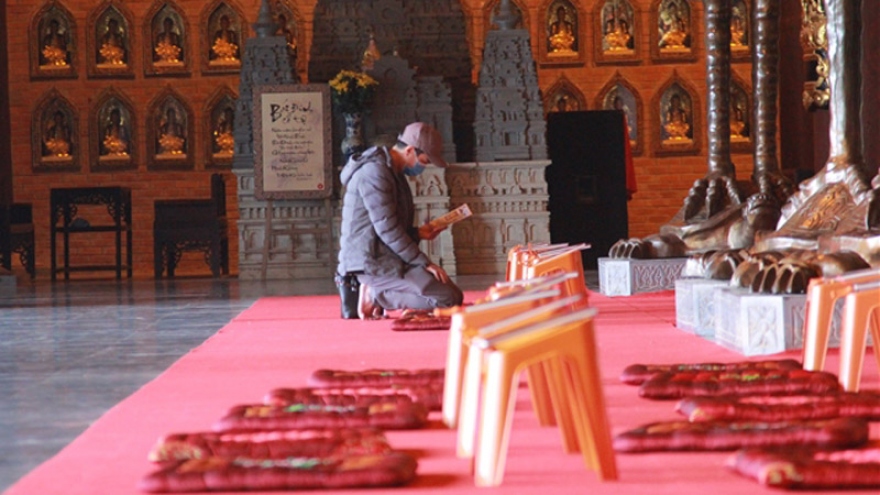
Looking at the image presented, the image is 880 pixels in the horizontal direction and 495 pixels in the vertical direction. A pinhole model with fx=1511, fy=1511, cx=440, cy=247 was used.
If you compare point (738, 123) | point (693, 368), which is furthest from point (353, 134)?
point (693, 368)

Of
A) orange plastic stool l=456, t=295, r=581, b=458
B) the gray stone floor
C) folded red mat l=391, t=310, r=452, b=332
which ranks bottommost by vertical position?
the gray stone floor

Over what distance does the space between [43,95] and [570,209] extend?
6.32m

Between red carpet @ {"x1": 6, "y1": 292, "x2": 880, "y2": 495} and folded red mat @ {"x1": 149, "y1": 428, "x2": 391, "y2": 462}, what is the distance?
0.07m

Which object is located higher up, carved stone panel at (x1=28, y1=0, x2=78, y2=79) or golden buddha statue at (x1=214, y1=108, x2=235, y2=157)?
carved stone panel at (x1=28, y1=0, x2=78, y2=79)

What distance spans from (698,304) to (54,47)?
40.7ft

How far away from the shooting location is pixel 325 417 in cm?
351

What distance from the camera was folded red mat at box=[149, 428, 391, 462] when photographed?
10.1 feet

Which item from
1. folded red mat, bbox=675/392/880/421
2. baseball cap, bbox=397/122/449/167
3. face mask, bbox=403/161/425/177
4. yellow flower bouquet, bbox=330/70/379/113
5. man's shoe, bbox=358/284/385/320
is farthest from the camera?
yellow flower bouquet, bbox=330/70/379/113

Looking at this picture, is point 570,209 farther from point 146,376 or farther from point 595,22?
point 146,376

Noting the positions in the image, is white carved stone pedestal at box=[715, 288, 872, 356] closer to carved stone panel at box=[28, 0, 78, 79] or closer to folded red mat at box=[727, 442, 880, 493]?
folded red mat at box=[727, 442, 880, 493]

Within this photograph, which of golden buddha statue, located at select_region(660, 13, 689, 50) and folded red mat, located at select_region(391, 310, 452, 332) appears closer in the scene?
folded red mat, located at select_region(391, 310, 452, 332)

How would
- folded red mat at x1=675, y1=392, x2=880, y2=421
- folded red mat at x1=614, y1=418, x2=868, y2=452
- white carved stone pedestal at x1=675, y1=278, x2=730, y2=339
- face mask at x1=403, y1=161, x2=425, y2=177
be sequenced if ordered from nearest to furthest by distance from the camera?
folded red mat at x1=614, y1=418, x2=868, y2=452
folded red mat at x1=675, y1=392, x2=880, y2=421
white carved stone pedestal at x1=675, y1=278, x2=730, y2=339
face mask at x1=403, y1=161, x2=425, y2=177

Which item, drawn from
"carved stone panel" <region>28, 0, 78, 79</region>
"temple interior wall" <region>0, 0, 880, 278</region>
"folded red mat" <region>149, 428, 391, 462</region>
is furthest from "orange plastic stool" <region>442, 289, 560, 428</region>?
"carved stone panel" <region>28, 0, 78, 79</region>

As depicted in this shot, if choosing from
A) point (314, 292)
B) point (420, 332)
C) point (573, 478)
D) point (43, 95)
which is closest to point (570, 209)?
point (314, 292)
